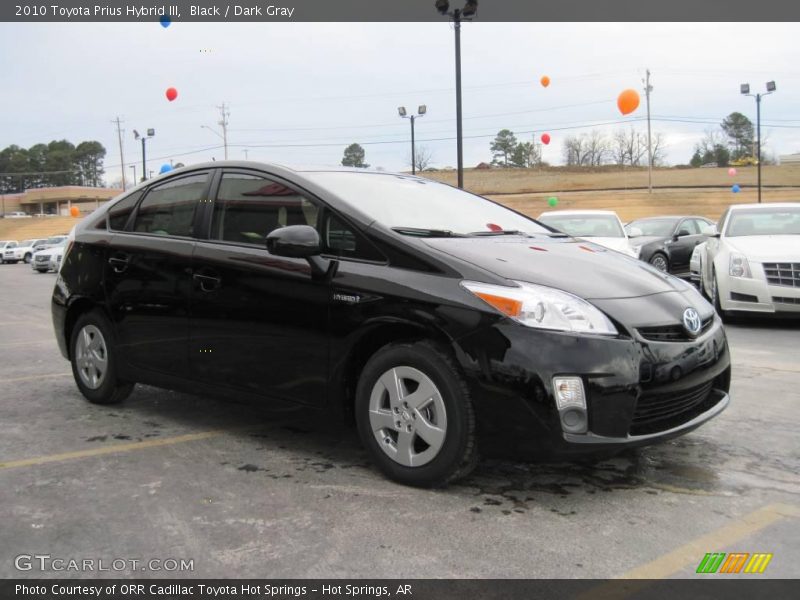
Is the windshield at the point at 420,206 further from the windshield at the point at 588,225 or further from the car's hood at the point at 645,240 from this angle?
the car's hood at the point at 645,240

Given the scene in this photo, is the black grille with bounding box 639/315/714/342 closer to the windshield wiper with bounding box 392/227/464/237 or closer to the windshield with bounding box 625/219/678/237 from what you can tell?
the windshield wiper with bounding box 392/227/464/237

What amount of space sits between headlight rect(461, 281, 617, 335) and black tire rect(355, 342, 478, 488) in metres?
0.34

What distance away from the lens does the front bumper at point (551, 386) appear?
3.07 meters

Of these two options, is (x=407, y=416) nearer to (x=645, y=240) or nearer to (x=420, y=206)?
(x=420, y=206)

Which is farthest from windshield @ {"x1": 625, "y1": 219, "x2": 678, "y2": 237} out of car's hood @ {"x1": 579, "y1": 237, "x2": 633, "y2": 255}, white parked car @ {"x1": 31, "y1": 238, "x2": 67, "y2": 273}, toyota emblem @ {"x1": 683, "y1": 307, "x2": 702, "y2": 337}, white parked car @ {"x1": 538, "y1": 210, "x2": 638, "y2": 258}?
white parked car @ {"x1": 31, "y1": 238, "x2": 67, "y2": 273}

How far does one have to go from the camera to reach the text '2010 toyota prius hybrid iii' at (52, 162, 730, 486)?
10.2ft

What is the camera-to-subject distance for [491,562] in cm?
269

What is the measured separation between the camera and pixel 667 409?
333cm

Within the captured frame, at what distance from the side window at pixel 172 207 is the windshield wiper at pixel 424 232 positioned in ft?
4.70

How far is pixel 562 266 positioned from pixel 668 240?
13423mm

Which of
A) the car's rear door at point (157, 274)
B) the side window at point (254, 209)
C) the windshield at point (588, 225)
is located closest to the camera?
the side window at point (254, 209)

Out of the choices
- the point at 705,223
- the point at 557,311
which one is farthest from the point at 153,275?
the point at 705,223

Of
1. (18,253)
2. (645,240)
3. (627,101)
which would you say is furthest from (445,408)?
(18,253)

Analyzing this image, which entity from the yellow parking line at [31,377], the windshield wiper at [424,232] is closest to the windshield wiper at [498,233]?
the windshield wiper at [424,232]
